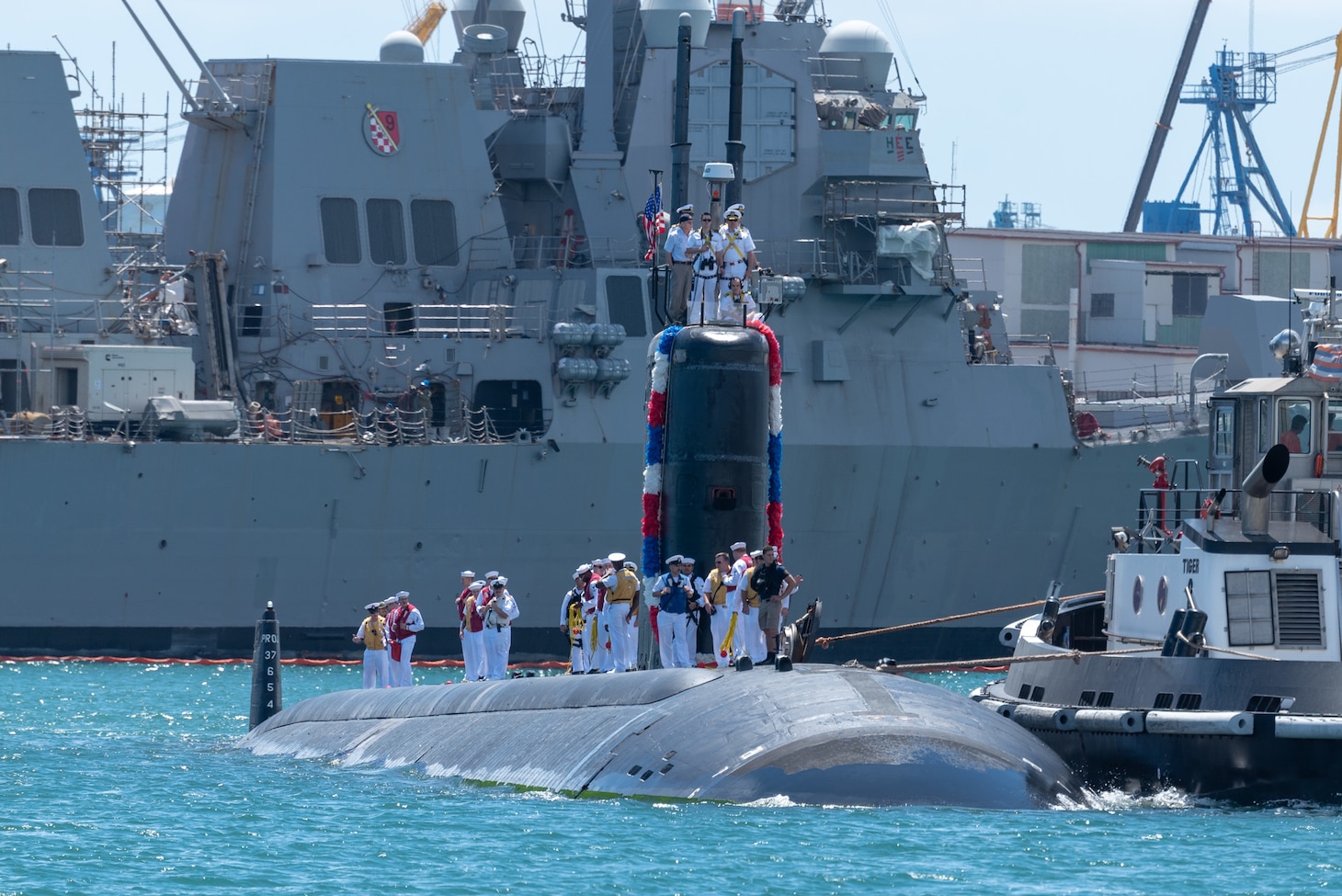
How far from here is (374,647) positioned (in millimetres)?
26891

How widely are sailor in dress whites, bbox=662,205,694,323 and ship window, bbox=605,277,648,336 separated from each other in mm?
18412

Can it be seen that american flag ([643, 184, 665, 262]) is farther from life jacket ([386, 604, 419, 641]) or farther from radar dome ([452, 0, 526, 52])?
radar dome ([452, 0, 526, 52])

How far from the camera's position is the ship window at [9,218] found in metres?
38.5

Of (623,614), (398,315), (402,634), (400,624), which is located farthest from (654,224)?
(398,315)

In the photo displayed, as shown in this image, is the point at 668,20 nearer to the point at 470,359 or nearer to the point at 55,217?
the point at 470,359

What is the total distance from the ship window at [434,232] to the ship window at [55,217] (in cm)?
592

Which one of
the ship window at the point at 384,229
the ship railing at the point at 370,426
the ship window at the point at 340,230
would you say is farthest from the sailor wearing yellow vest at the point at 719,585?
the ship window at the point at 384,229

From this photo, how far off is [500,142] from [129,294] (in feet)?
25.0

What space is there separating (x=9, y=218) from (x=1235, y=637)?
83.6 ft

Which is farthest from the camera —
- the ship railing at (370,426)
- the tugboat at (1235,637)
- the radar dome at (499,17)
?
the radar dome at (499,17)

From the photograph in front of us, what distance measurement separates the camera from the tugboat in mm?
18594

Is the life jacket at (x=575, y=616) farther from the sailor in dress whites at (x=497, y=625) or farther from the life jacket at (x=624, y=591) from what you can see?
the sailor in dress whites at (x=497, y=625)

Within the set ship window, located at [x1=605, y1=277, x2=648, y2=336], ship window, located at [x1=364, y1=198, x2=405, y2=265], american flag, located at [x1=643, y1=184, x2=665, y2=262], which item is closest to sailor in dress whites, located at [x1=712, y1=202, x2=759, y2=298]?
american flag, located at [x1=643, y1=184, x2=665, y2=262]

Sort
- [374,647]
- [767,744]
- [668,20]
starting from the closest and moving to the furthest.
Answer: [767,744], [374,647], [668,20]
